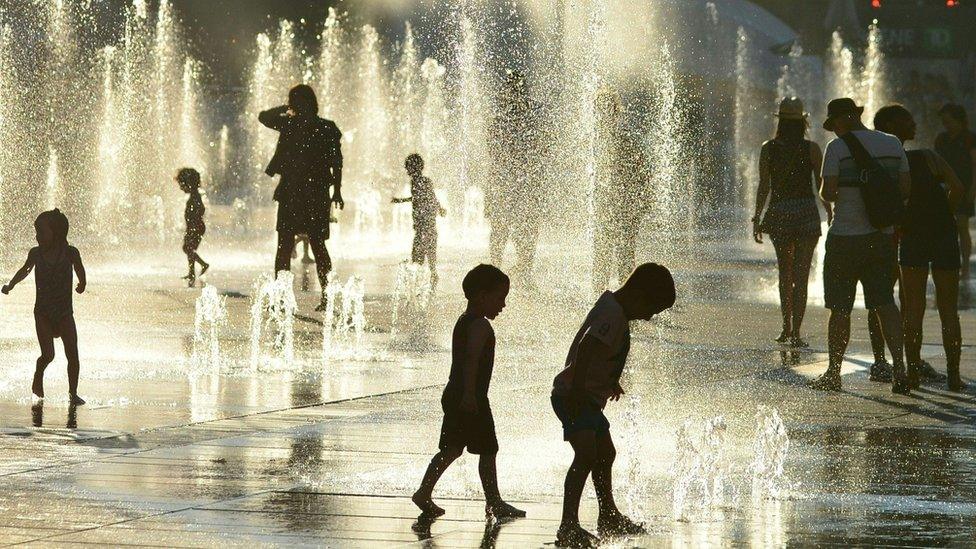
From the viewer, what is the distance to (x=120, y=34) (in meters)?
56.5

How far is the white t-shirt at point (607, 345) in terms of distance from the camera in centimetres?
633

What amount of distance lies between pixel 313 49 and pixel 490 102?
1713cm

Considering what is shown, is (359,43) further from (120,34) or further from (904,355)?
(904,355)

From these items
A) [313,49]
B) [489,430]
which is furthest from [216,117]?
[489,430]

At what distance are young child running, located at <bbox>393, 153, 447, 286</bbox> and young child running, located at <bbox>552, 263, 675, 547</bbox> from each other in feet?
40.0

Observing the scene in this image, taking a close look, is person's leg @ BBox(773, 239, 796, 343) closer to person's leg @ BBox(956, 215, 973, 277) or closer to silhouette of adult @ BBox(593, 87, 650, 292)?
silhouette of adult @ BBox(593, 87, 650, 292)

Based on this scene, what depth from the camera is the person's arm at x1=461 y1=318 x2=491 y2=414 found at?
673 cm

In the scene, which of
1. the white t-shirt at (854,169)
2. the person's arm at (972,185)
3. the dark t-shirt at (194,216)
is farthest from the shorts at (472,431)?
the dark t-shirt at (194,216)

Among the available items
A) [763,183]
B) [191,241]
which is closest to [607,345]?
[763,183]

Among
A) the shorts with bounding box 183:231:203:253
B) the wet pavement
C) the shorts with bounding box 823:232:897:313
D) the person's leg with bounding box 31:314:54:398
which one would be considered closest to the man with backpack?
the shorts with bounding box 823:232:897:313

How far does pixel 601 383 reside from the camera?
21.0 feet

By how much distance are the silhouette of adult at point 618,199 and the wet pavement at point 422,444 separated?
70.0 inches

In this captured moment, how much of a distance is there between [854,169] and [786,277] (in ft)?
9.11

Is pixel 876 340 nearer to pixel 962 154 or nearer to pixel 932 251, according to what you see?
pixel 932 251
